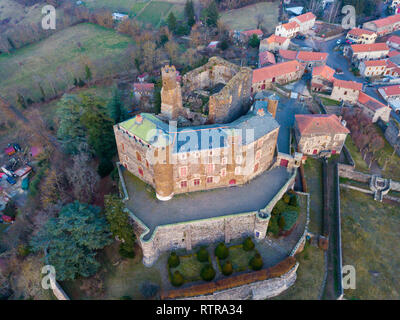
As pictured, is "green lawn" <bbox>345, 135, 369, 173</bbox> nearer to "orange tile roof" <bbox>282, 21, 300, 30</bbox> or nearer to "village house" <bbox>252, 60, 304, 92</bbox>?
"village house" <bbox>252, 60, 304, 92</bbox>

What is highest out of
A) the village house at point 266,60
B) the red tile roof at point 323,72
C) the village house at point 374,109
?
the village house at point 266,60

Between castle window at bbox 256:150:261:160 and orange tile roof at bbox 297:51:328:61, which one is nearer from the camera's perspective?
castle window at bbox 256:150:261:160

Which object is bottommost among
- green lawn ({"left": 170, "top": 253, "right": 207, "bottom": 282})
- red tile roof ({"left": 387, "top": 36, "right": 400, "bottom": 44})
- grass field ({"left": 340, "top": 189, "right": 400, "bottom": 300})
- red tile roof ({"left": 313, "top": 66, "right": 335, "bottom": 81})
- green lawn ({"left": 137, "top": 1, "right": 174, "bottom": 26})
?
grass field ({"left": 340, "top": 189, "right": 400, "bottom": 300})

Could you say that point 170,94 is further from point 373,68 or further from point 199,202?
point 373,68

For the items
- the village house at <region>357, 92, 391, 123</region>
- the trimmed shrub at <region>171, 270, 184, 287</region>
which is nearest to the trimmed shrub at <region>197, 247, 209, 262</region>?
the trimmed shrub at <region>171, 270, 184, 287</region>

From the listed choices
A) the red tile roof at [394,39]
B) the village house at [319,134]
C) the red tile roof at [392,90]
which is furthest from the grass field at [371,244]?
the red tile roof at [394,39]

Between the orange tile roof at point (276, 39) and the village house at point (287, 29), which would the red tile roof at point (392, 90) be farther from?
the village house at point (287, 29)

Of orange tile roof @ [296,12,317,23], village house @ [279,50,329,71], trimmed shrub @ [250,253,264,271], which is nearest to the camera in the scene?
trimmed shrub @ [250,253,264,271]
